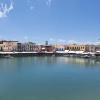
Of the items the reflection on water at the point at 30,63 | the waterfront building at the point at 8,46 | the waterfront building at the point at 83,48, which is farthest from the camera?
the waterfront building at the point at 83,48

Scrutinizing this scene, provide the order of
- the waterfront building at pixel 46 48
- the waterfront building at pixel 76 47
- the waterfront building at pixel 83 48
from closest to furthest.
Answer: the waterfront building at pixel 83 48
the waterfront building at pixel 76 47
the waterfront building at pixel 46 48

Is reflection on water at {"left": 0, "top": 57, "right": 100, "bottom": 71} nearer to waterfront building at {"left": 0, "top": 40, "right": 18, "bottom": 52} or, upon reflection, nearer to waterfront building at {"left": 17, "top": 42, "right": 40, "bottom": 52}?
waterfront building at {"left": 0, "top": 40, "right": 18, "bottom": 52}

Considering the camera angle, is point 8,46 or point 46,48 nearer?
point 8,46

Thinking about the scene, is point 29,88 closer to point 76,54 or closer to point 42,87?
point 42,87

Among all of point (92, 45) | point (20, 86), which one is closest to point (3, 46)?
point (92, 45)

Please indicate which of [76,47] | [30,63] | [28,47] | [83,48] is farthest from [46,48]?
[30,63]

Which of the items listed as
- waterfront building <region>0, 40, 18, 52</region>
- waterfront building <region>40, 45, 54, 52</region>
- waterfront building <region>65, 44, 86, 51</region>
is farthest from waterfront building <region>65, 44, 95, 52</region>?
waterfront building <region>0, 40, 18, 52</region>

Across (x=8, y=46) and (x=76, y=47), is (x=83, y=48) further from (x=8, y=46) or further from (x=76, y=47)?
(x=8, y=46)

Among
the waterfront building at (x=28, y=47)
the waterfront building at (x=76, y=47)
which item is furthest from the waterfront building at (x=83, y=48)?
the waterfront building at (x=28, y=47)

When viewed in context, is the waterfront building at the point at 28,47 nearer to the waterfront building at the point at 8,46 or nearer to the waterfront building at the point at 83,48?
the waterfront building at the point at 8,46

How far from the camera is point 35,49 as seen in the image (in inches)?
5256

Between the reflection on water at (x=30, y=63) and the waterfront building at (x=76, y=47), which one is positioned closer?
the reflection on water at (x=30, y=63)

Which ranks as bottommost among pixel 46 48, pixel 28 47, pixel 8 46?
pixel 46 48

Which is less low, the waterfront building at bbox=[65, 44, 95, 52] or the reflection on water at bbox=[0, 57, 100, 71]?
the waterfront building at bbox=[65, 44, 95, 52]
